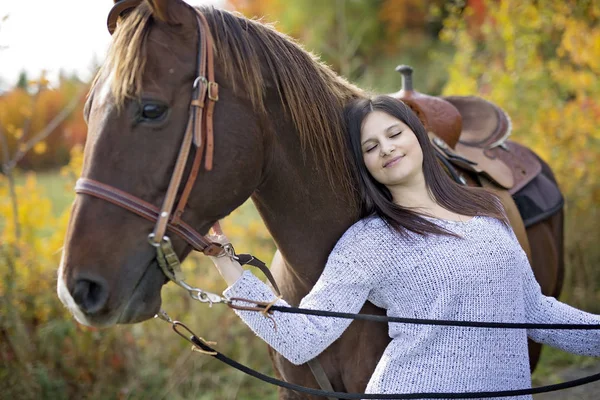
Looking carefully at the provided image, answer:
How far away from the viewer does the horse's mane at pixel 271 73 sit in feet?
4.37

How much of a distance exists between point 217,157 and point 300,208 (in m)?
0.38

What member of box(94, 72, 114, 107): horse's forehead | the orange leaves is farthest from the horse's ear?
the orange leaves

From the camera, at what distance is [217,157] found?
1396 millimetres

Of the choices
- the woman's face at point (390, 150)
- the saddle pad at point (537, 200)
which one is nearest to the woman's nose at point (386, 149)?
the woman's face at point (390, 150)

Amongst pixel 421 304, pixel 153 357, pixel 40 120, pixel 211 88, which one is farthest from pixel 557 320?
pixel 40 120

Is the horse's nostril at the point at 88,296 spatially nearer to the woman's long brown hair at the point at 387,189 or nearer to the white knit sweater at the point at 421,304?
the white knit sweater at the point at 421,304

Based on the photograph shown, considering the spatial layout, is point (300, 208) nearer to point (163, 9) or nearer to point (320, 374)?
point (320, 374)

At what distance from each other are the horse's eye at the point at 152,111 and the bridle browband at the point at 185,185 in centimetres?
7

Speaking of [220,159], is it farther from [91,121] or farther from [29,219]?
[29,219]

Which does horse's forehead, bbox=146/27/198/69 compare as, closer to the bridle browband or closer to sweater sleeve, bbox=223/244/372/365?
the bridle browband

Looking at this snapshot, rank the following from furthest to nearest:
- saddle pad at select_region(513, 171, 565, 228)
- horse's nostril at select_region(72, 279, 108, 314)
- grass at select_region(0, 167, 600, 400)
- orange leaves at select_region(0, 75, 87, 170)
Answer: orange leaves at select_region(0, 75, 87, 170) → grass at select_region(0, 167, 600, 400) → saddle pad at select_region(513, 171, 565, 228) → horse's nostril at select_region(72, 279, 108, 314)

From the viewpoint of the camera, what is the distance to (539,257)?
280 centimetres

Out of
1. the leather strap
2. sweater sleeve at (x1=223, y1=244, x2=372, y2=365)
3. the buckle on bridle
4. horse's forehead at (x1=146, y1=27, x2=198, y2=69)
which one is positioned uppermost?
horse's forehead at (x1=146, y1=27, x2=198, y2=69)

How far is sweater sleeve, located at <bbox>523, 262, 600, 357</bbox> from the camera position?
169 cm
